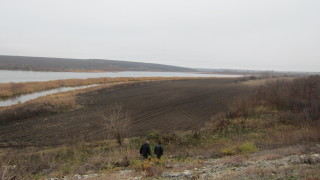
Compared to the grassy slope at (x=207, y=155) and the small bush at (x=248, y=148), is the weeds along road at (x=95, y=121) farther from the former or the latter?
the small bush at (x=248, y=148)

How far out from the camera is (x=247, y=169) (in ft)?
26.8

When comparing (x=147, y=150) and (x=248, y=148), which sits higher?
(x=147, y=150)

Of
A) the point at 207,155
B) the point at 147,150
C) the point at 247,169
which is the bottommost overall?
the point at 207,155

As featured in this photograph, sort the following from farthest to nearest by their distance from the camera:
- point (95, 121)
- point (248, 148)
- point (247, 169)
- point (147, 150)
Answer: point (95, 121) → point (248, 148) → point (147, 150) → point (247, 169)

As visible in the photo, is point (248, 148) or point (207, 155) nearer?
point (207, 155)

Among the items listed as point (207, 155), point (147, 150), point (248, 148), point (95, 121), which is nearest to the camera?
point (147, 150)

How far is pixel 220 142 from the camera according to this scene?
1471cm

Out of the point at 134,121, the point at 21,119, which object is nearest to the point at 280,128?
Result: the point at 134,121

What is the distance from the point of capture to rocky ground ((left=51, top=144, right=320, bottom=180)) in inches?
282

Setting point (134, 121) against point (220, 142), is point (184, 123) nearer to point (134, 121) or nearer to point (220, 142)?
point (134, 121)

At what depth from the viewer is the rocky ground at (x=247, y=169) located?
717 cm

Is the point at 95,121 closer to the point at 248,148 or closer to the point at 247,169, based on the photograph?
the point at 248,148

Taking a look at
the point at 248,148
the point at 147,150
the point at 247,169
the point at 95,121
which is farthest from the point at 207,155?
the point at 95,121

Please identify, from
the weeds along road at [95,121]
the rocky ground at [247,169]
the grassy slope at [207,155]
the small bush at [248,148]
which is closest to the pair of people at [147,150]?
A: the grassy slope at [207,155]
